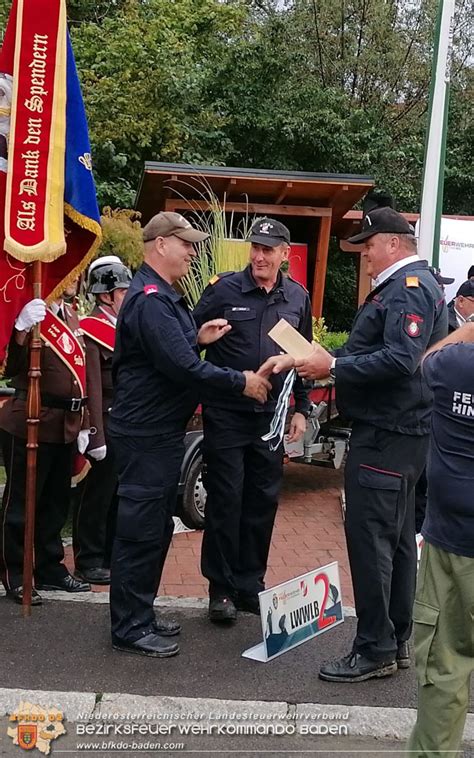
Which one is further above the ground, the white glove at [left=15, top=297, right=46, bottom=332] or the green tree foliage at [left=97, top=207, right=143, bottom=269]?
the green tree foliage at [left=97, top=207, right=143, bottom=269]

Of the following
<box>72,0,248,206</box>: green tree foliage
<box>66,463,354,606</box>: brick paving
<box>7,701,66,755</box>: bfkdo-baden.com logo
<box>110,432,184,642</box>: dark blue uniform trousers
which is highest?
<box>72,0,248,206</box>: green tree foliage

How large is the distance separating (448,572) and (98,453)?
271 centimetres

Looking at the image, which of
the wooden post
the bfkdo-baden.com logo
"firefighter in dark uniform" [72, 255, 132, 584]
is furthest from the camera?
the wooden post

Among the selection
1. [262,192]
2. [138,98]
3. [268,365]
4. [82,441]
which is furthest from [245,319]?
[138,98]

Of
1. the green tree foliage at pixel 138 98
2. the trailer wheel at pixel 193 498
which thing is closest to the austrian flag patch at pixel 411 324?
the trailer wheel at pixel 193 498

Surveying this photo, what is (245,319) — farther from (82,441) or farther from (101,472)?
(101,472)

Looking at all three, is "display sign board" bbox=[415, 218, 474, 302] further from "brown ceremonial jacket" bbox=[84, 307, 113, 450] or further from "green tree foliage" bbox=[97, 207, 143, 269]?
"brown ceremonial jacket" bbox=[84, 307, 113, 450]

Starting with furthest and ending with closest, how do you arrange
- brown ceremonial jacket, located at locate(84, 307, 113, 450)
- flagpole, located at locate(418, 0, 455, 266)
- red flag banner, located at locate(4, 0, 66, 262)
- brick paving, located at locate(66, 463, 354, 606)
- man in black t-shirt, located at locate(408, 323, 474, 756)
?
1. flagpole, located at locate(418, 0, 455, 266)
2. brick paving, located at locate(66, 463, 354, 606)
3. brown ceremonial jacket, located at locate(84, 307, 113, 450)
4. red flag banner, located at locate(4, 0, 66, 262)
5. man in black t-shirt, located at locate(408, 323, 474, 756)

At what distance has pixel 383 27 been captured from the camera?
20.7 metres

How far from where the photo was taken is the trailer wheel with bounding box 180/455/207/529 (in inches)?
241

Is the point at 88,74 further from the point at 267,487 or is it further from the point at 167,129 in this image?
the point at 267,487

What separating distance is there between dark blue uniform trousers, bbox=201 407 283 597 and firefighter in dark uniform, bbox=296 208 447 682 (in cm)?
67

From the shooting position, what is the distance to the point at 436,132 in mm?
6133

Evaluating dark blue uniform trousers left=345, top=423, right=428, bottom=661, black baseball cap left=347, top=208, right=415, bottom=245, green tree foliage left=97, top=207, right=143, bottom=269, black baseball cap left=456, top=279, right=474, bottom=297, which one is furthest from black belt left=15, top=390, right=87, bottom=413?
green tree foliage left=97, top=207, right=143, bottom=269
